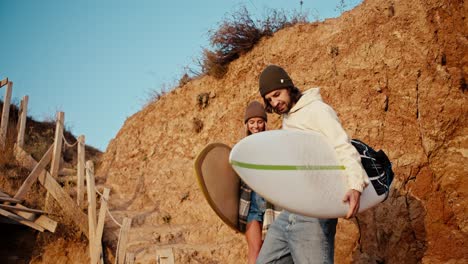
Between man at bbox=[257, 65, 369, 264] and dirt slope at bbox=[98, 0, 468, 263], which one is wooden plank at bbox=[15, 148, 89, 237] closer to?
dirt slope at bbox=[98, 0, 468, 263]

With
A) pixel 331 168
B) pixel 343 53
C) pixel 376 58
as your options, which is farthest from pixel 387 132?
pixel 331 168

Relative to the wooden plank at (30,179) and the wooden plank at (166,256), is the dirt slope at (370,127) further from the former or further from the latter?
the wooden plank at (166,256)

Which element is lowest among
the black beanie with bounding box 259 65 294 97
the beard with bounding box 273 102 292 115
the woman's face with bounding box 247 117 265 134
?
the beard with bounding box 273 102 292 115

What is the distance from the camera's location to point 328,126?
2.41 metres

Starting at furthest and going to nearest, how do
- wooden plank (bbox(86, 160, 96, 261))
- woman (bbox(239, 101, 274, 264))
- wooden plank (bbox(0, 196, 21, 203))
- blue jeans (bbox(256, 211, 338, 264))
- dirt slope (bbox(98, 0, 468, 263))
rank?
1. wooden plank (bbox(0, 196, 21, 203))
2. wooden plank (bbox(86, 160, 96, 261))
3. dirt slope (bbox(98, 0, 468, 263))
4. woman (bbox(239, 101, 274, 264))
5. blue jeans (bbox(256, 211, 338, 264))

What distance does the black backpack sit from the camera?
2.45 m

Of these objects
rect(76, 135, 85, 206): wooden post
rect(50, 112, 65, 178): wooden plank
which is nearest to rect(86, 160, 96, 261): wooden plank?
rect(76, 135, 85, 206): wooden post

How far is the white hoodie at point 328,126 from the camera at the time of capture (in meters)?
2.25

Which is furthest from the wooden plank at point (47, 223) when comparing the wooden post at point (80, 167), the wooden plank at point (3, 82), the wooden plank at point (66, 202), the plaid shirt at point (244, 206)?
the wooden plank at point (3, 82)

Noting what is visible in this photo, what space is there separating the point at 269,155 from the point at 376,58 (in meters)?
4.04

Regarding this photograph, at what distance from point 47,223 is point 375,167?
21.6ft

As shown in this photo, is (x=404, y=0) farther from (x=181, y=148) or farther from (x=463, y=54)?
(x=181, y=148)

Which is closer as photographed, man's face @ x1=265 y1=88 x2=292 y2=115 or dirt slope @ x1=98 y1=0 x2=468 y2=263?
man's face @ x1=265 y1=88 x2=292 y2=115

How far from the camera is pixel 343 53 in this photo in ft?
21.0
